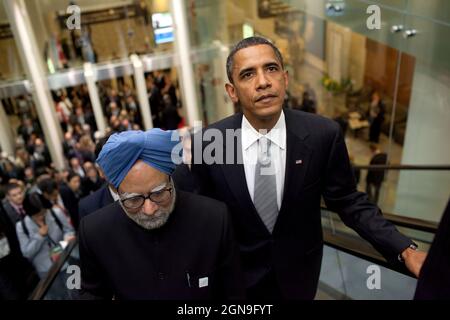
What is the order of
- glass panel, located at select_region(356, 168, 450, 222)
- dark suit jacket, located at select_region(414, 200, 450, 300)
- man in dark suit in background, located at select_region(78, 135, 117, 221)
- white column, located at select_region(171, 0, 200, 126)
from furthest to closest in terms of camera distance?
1. white column, located at select_region(171, 0, 200, 126)
2. glass panel, located at select_region(356, 168, 450, 222)
3. man in dark suit in background, located at select_region(78, 135, 117, 221)
4. dark suit jacket, located at select_region(414, 200, 450, 300)

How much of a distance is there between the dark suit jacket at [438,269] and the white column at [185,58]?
36.7 feet

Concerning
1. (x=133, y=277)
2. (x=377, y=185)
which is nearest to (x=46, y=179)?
(x=133, y=277)

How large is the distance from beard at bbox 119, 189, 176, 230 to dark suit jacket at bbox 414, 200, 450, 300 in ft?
3.17

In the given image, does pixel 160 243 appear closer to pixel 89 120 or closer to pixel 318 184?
pixel 318 184

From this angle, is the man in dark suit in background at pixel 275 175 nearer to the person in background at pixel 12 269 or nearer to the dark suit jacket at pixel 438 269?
the dark suit jacket at pixel 438 269

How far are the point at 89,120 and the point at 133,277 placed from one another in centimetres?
1035

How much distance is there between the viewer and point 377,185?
6.62m

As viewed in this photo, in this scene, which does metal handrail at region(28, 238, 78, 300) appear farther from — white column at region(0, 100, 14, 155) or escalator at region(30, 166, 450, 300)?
white column at region(0, 100, 14, 155)

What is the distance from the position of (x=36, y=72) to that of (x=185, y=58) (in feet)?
13.3

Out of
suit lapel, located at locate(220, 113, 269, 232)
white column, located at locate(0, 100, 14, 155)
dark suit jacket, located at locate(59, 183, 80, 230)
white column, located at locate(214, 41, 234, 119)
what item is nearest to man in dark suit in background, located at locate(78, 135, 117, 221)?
suit lapel, located at locate(220, 113, 269, 232)

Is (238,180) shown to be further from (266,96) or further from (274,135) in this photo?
(266,96)

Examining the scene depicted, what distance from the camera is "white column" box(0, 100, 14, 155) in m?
11.2

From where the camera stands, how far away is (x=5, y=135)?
36.9ft

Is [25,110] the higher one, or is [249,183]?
[249,183]
